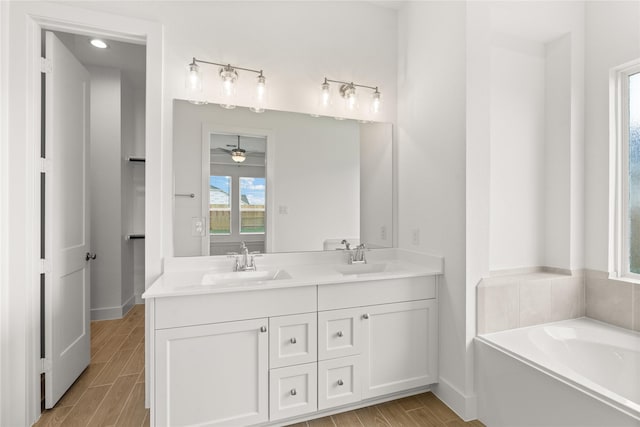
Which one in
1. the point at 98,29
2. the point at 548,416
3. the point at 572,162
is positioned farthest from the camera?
the point at 572,162

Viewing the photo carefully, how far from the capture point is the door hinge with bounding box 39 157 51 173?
189 centimetres

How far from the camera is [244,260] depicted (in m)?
2.12

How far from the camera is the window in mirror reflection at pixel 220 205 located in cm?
213

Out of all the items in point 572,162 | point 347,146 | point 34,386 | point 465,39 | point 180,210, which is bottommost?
point 34,386

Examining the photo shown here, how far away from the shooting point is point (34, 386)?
5.94 feet

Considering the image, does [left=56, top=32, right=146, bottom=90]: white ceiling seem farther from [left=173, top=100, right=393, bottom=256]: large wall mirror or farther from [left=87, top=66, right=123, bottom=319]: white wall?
[left=173, top=100, right=393, bottom=256]: large wall mirror

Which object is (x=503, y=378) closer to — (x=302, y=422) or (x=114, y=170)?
(x=302, y=422)

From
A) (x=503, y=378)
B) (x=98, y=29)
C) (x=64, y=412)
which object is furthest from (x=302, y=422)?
(x=98, y=29)

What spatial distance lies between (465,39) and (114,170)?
3.60 metres

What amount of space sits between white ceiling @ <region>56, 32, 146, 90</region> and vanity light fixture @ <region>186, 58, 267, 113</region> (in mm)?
1532

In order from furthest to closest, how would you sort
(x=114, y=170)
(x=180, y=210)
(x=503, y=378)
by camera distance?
1. (x=114, y=170)
2. (x=180, y=210)
3. (x=503, y=378)

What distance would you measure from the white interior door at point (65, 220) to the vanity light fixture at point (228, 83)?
0.84 meters

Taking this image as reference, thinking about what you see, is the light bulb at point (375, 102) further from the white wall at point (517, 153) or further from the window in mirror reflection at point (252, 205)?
the window in mirror reflection at point (252, 205)

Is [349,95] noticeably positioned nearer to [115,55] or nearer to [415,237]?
[415,237]
